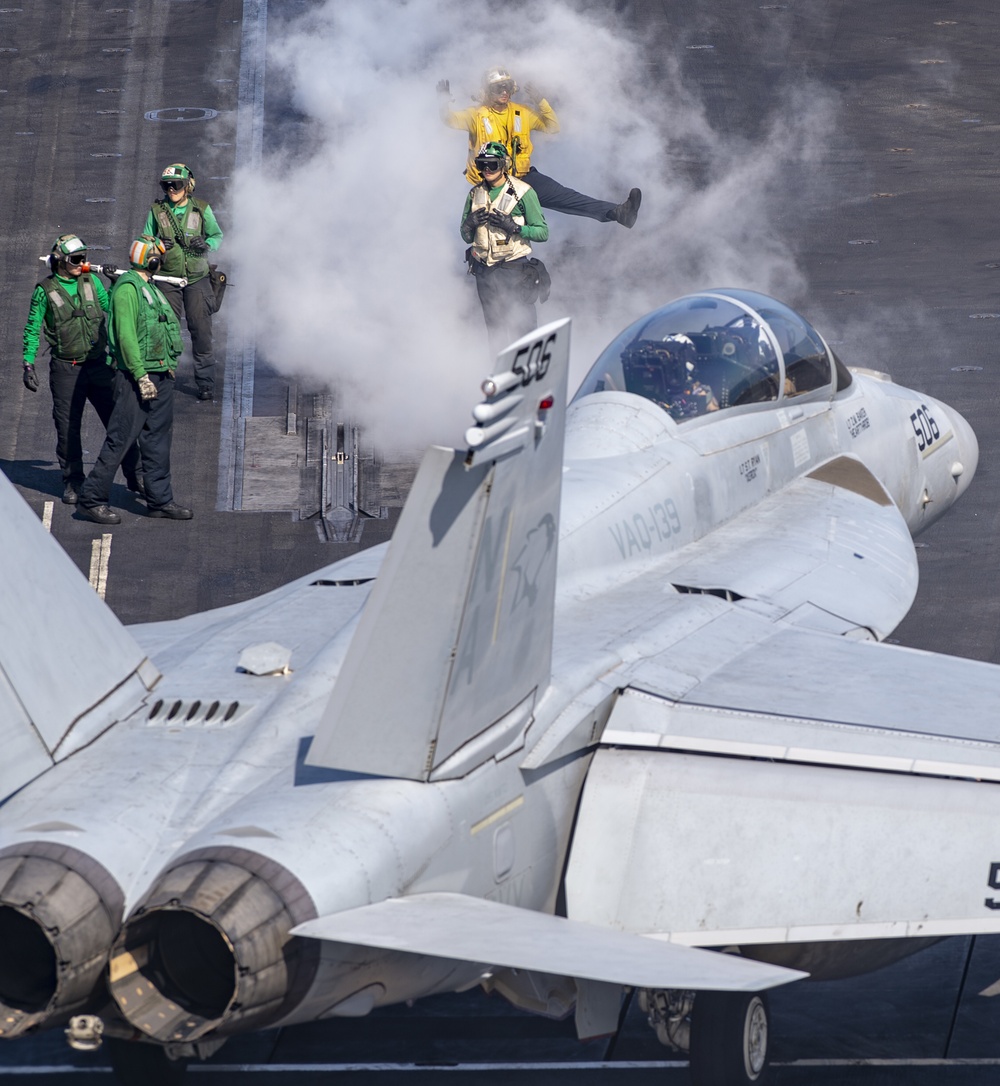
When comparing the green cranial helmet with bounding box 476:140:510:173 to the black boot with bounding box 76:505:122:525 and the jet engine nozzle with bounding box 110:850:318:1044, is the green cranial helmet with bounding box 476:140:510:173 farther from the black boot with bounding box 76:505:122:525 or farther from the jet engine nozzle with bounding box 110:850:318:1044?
the jet engine nozzle with bounding box 110:850:318:1044

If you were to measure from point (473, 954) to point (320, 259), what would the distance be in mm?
17741

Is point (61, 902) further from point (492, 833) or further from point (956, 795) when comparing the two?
point (956, 795)

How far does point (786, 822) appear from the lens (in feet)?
34.8

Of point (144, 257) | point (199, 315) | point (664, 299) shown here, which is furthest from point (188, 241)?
point (664, 299)

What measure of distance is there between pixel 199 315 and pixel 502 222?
3643 mm

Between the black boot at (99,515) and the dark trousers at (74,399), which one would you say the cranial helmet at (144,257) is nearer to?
the dark trousers at (74,399)

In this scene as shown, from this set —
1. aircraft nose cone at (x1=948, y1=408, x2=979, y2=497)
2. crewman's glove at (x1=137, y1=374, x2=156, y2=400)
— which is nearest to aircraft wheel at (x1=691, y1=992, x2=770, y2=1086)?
aircraft nose cone at (x1=948, y1=408, x2=979, y2=497)

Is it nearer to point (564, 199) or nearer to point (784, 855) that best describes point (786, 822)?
point (784, 855)

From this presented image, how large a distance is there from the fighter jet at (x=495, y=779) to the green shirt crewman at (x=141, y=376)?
5256 mm

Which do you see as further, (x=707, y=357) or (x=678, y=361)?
(x=707, y=357)

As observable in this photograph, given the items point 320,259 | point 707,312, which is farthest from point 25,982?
point 320,259

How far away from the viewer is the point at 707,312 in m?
15.3

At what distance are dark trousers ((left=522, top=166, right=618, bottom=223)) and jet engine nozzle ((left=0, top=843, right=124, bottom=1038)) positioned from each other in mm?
17156

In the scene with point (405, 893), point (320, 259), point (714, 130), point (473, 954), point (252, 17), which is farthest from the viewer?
point (252, 17)
